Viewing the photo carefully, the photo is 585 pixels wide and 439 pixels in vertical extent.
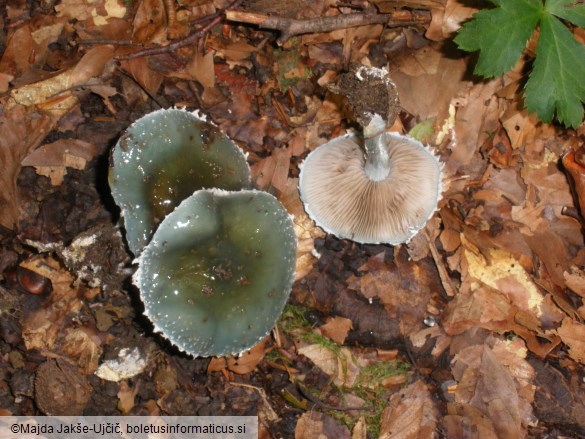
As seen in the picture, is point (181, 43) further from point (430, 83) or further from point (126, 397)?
point (126, 397)

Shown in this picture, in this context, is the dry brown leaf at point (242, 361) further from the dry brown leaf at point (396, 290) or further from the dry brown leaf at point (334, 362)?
the dry brown leaf at point (396, 290)

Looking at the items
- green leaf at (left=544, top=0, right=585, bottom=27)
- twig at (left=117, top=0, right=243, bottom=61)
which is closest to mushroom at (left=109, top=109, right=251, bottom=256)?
twig at (left=117, top=0, right=243, bottom=61)

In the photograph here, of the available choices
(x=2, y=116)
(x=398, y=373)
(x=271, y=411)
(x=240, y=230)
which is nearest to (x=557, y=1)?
(x=240, y=230)

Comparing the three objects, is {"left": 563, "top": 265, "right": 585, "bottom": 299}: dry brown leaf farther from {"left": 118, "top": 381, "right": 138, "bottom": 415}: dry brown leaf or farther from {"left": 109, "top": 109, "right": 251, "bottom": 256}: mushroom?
{"left": 118, "top": 381, "right": 138, "bottom": 415}: dry brown leaf

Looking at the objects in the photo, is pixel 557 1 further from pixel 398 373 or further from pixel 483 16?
pixel 398 373

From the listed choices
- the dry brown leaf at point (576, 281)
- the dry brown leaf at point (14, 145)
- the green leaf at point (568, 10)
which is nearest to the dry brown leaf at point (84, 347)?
the dry brown leaf at point (14, 145)
